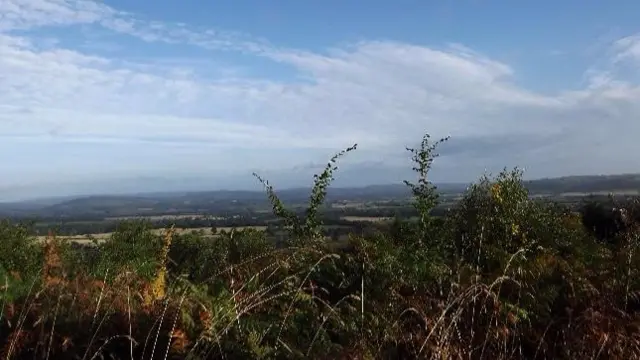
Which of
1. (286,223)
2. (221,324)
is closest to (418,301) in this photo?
(221,324)

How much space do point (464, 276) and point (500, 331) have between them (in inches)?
72.5

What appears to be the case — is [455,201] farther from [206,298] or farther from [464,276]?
[206,298]

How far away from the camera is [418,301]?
5.82 m

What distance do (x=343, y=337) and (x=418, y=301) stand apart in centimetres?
93

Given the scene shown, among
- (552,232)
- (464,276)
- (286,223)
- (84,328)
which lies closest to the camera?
(84,328)

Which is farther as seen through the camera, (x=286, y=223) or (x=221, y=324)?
(x=286, y=223)

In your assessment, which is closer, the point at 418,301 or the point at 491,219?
the point at 418,301

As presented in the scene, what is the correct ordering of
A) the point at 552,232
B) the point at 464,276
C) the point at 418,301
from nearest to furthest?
the point at 418,301, the point at 464,276, the point at 552,232

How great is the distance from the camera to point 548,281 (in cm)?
684

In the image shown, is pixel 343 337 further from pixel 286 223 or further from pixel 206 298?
pixel 286 223

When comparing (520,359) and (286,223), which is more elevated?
(286,223)

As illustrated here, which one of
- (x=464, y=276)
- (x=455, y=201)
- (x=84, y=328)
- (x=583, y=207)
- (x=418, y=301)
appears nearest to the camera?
(x=84, y=328)

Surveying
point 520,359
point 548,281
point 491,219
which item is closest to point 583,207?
point 491,219

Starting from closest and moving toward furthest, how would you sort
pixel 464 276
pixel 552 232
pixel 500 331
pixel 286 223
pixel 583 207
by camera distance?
pixel 500 331 < pixel 464 276 < pixel 286 223 < pixel 552 232 < pixel 583 207
